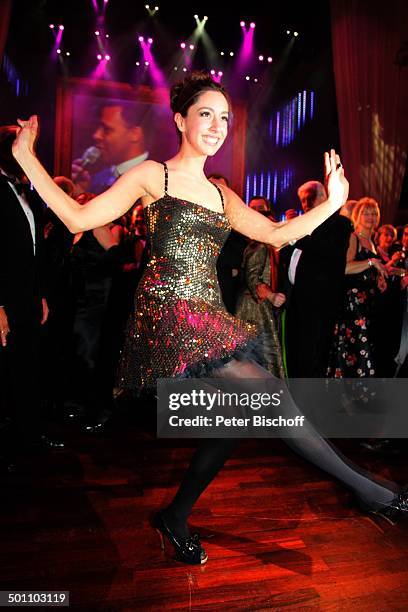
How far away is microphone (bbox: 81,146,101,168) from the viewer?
9055 mm

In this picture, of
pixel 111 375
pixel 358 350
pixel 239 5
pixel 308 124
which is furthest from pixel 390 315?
pixel 239 5

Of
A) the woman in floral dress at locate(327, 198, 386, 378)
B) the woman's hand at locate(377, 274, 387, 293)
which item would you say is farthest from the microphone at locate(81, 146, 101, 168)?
the woman's hand at locate(377, 274, 387, 293)

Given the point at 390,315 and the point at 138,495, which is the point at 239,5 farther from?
the point at 138,495

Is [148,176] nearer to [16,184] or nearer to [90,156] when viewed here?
[16,184]

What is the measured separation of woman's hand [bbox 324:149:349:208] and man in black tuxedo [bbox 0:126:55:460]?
164cm

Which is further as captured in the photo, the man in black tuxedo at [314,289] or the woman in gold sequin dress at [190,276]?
the man in black tuxedo at [314,289]

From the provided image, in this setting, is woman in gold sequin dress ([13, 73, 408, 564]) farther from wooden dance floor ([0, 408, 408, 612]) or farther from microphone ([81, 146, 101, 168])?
microphone ([81, 146, 101, 168])

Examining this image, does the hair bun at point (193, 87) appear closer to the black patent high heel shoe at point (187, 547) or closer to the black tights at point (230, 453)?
the black tights at point (230, 453)

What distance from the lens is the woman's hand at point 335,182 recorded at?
1757 mm

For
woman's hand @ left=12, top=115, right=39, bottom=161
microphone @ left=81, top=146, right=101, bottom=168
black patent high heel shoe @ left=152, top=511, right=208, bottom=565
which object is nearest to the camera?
woman's hand @ left=12, top=115, right=39, bottom=161

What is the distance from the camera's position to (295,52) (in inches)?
329

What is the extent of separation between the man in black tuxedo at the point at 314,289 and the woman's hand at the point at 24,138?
2.37 meters

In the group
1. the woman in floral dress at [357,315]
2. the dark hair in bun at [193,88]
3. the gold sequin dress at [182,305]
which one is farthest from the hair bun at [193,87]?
the woman in floral dress at [357,315]

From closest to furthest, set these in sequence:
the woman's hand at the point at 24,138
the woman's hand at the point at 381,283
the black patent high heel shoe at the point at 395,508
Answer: the woman's hand at the point at 24,138
the black patent high heel shoe at the point at 395,508
the woman's hand at the point at 381,283
